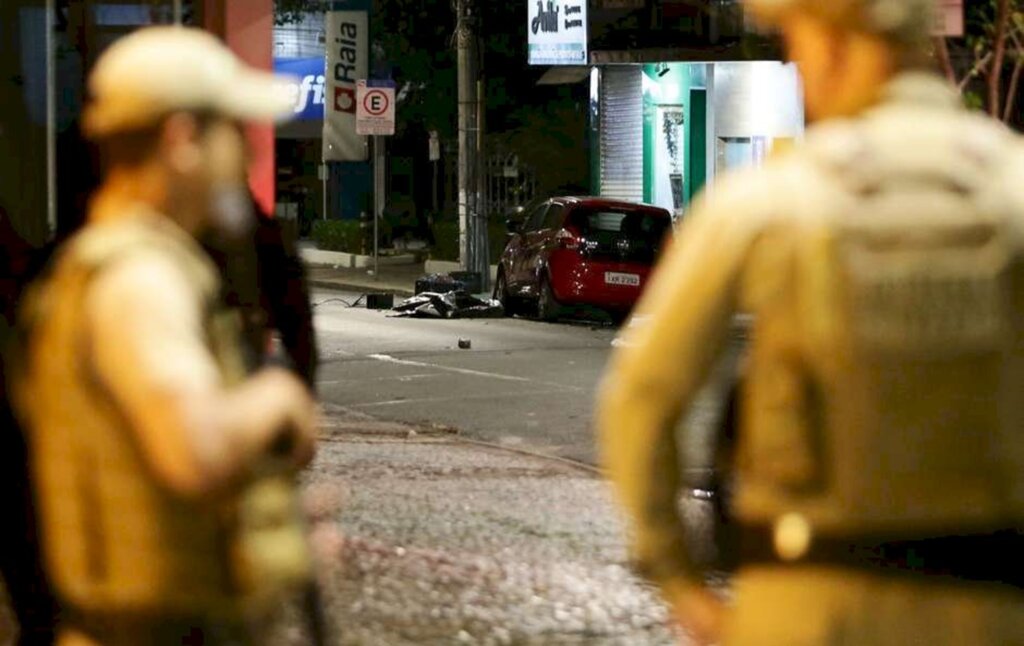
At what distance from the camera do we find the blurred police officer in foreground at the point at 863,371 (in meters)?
3.01

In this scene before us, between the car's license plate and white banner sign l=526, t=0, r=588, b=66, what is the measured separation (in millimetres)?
6805

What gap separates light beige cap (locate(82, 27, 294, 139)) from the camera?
11.0 feet

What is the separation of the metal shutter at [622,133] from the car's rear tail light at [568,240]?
885 cm

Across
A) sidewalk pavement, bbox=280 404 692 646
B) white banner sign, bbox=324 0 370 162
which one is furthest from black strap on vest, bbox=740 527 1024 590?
white banner sign, bbox=324 0 370 162

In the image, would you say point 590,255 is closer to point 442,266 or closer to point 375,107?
point 375,107

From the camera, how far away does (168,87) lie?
132 inches

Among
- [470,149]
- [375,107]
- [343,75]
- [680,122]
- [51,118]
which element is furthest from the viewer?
[343,75]

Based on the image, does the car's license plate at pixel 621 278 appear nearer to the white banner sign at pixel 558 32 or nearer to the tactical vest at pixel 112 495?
the white banner sign at pixel 558 32

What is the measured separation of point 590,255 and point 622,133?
32.5ft

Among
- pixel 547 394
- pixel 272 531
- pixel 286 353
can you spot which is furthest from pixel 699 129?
pixel 272 531

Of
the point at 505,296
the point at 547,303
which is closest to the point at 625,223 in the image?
the point at 547,303

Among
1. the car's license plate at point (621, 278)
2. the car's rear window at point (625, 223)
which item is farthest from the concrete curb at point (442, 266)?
the car's license plate at point (621, 278)

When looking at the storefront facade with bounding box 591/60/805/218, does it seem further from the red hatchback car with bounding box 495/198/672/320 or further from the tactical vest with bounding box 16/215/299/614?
the tactical vest with bounding box 16/215/299/614

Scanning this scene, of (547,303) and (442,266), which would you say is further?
(442,266)
